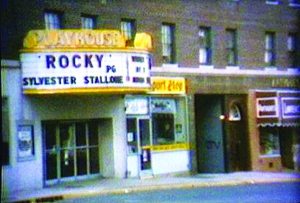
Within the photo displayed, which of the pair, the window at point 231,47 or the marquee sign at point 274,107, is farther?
the marquee sign at point 274,107

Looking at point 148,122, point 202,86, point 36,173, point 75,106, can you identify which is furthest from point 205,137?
point 36,173

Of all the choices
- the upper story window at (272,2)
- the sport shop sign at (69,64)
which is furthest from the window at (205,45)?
the sport shop sign at (69,64)

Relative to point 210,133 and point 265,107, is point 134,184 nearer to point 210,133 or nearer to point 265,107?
point 210,133

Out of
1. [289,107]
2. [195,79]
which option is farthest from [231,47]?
[289,107]

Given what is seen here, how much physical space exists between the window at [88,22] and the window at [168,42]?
3633 mm

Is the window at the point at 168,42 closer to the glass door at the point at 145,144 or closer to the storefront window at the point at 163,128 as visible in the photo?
the storefront window at the point at 163,128

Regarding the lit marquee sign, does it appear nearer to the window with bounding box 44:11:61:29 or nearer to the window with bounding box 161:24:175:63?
the window with bounding box 161:24:175:63

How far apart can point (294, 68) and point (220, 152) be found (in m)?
7.03

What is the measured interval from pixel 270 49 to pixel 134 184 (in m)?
12.6

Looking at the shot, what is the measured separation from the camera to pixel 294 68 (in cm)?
3419

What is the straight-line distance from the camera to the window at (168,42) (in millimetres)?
27703

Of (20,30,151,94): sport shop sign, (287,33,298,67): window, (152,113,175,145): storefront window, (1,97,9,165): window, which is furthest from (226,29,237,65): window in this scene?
(1,97,9,165): window

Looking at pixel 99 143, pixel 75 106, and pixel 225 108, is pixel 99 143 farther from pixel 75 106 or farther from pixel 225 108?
pixel 225 108

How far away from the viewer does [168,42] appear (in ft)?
91.9
